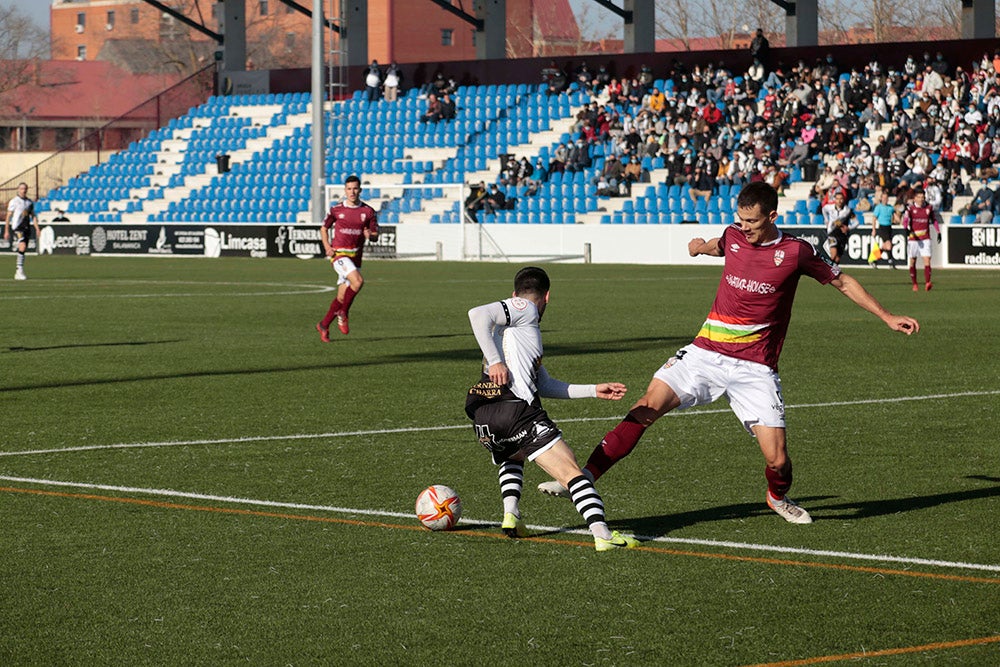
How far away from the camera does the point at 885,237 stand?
136 ft

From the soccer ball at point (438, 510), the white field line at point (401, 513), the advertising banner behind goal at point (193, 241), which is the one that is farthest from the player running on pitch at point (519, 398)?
the advertising banner behind goal at point (193, 241)

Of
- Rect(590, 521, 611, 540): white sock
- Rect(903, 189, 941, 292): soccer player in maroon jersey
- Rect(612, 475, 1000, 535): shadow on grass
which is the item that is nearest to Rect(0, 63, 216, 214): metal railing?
Rect(903, 189, 941, 292): soccer player in maroon jersey

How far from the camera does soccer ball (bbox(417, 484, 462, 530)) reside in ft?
26.1

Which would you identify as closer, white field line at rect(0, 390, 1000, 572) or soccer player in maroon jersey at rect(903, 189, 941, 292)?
white field line at rect(0, 390, 1000, 572)

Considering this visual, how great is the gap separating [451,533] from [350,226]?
14.6 meters

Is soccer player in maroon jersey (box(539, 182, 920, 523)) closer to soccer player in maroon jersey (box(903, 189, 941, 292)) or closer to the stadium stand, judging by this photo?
soccer player in maroon jersey (box(903, 189, 941, 292))

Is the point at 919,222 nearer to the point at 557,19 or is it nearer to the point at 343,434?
the point at 343,434

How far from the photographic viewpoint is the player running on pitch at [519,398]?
7695 mm

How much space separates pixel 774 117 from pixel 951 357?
31.3 meters

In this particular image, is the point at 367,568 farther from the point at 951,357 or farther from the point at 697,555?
the point at 951,357

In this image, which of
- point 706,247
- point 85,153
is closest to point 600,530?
point 706,247

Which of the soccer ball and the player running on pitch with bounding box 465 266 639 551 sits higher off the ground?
the player running on pitch with bounding box 465 266 639 551

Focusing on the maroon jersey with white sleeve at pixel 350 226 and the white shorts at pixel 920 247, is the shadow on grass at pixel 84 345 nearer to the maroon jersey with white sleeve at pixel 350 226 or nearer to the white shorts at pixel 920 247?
the maroon jersey with white sleeve at pixel 350 226

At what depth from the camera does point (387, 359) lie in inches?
701
